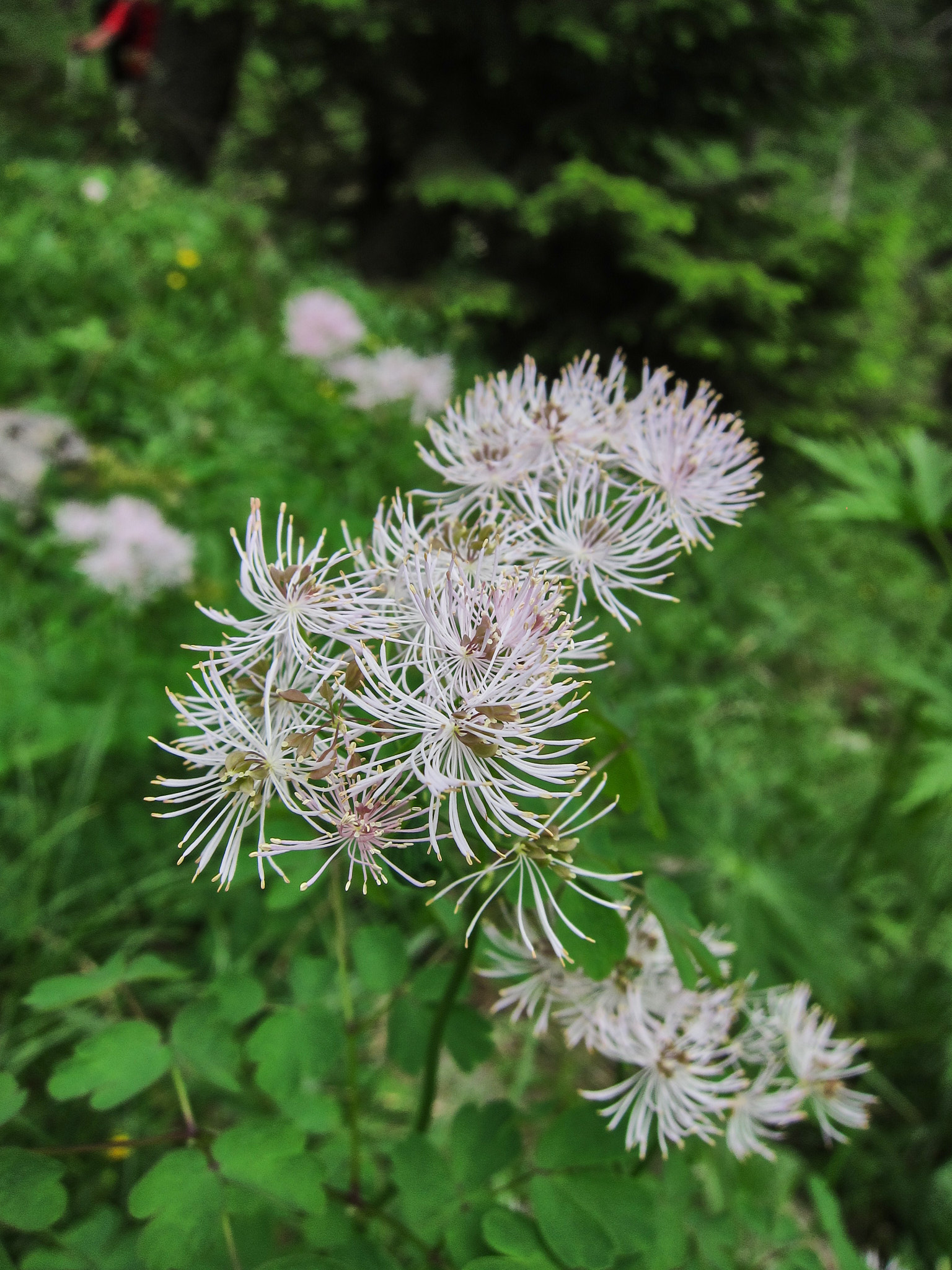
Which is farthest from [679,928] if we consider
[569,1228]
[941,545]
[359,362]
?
[359,362]

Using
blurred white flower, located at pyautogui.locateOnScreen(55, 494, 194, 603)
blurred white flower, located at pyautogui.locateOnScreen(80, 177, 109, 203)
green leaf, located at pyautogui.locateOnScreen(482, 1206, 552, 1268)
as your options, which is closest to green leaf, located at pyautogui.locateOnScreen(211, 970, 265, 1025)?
green leaf, located at pyautogui.locateOnScreen(482, 1206, 552, 1268)

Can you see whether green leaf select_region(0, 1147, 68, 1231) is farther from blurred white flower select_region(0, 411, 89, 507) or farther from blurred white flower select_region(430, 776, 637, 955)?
blurred white flower select_region(0, 411, 89, 507)

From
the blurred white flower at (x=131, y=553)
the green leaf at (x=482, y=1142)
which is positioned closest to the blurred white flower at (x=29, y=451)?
the blurred white flower at (x=131, y=553)

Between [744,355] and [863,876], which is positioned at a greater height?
[744,355]

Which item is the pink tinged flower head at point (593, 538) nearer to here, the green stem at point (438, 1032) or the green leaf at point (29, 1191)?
the green stem at point (438, 1032)

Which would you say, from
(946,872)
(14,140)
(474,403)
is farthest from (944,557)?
(14,140)

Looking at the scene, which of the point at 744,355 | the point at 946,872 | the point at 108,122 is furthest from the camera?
the point at 108,122

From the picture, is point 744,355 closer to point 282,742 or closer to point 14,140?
point 282,742
